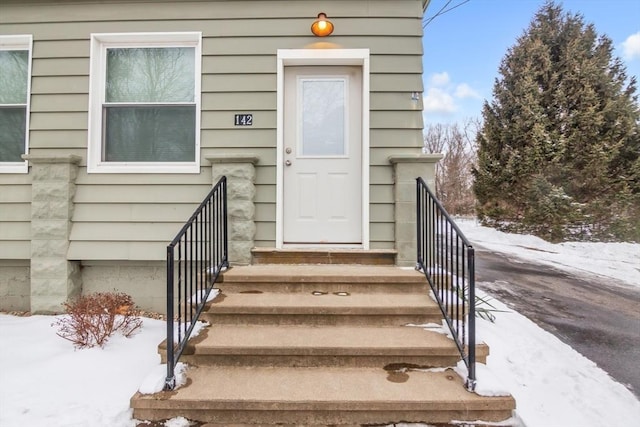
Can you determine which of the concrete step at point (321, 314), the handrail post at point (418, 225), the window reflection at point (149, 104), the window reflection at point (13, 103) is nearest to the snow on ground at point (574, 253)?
the handrail post at point (418, 225)

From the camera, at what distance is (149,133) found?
338 cm

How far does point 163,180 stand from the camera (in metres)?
3.24

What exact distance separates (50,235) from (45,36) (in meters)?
2.06

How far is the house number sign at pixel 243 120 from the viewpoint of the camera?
328 cm

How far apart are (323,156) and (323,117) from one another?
416mm

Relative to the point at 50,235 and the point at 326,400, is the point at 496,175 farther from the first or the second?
the point at 50,235

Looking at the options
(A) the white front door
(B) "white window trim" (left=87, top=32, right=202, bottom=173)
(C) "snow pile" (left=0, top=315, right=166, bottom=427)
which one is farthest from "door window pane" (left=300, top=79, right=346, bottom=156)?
(C) "snow pile" (left=0, top=315, right=166, bottom=427)

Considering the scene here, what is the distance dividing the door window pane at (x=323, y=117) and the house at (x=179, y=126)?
0.01m

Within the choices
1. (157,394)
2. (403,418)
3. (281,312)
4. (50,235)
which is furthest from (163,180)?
(403,418)

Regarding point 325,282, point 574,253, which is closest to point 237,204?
point 325,282

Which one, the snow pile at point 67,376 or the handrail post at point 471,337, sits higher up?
the handrail post at point 471,337

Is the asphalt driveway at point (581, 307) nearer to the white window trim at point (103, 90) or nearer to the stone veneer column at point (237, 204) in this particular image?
the stone veneer column at point (237, 204)

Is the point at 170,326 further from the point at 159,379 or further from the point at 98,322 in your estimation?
the point at 98,322

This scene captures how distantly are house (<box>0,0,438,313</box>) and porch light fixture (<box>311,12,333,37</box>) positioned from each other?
0.05 m
